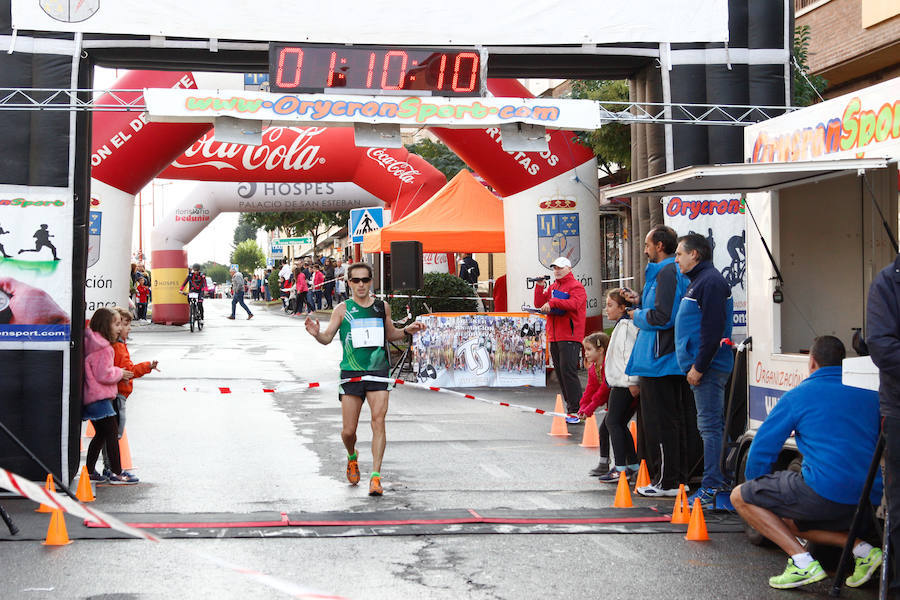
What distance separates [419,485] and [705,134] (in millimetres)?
4356

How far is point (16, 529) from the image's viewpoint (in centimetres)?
731

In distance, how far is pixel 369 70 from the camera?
932 cm

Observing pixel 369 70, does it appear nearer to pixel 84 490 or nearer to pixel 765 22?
pixel 765 22

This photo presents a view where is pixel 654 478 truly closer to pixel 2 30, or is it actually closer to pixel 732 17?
pixel 732 17

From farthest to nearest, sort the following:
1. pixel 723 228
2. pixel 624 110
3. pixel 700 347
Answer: pixel 723 228, pixel 624 110, pixel 700 347

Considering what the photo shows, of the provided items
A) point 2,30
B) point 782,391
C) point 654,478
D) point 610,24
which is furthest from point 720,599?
point 2,30

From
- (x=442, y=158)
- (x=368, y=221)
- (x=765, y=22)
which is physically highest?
(x=442, y=158)

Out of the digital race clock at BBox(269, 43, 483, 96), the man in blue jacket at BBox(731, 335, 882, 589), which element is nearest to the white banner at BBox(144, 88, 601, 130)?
the digital race clock at BBox(269, 43, 483, 96)

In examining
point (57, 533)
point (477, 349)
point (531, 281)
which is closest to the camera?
point (57, 533)

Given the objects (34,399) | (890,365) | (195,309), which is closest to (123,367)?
(34,399)

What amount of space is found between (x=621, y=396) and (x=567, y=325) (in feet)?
13.7

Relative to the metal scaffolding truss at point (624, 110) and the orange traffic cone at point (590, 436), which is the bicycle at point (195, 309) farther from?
the metal scaffolding truss at point (624, 110)

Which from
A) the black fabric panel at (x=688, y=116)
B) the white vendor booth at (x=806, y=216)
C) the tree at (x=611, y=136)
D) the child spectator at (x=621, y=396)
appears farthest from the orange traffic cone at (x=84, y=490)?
the tree at (x=611, y=136)

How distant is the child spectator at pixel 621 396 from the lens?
357 inches
